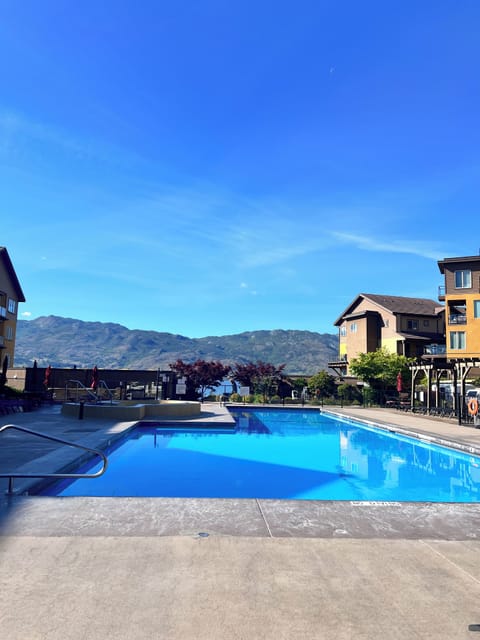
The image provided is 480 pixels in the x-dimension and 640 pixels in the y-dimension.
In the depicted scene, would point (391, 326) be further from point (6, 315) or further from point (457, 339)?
point (6, 315)

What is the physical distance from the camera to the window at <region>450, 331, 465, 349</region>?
3056 cm

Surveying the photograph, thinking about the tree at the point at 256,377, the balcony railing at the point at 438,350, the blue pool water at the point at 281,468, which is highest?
the balcony railing at the point at 438,350

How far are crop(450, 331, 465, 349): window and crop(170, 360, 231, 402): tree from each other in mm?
16682

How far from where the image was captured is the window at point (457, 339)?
30.6 metres

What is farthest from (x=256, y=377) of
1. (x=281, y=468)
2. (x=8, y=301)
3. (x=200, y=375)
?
(x=8, y=301)

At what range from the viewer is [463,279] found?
31.3m

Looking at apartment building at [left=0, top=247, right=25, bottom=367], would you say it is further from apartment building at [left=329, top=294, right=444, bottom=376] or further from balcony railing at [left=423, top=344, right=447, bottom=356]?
balcony railing at [left=423, top=344, right=447, bottom=356]

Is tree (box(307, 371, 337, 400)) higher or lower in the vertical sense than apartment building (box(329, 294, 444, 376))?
lower

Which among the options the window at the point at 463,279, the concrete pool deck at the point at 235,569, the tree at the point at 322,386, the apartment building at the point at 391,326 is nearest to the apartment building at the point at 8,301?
the tree at the point at 322,386

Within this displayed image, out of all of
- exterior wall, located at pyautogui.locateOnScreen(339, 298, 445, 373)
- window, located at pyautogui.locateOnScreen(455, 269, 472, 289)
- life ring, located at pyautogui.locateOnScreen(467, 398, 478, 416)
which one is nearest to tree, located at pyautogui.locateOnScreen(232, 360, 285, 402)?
exterior wall, located at pyautogui.locateOnScreen(339, 298, 445, 373)

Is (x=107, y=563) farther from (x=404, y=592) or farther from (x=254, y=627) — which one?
(x=404, y=592)

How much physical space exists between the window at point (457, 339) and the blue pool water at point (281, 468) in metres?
15.0

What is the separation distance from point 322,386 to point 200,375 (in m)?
9.63

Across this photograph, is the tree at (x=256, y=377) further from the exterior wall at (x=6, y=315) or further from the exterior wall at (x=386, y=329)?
the exterior wall at (x=6, y=315)
